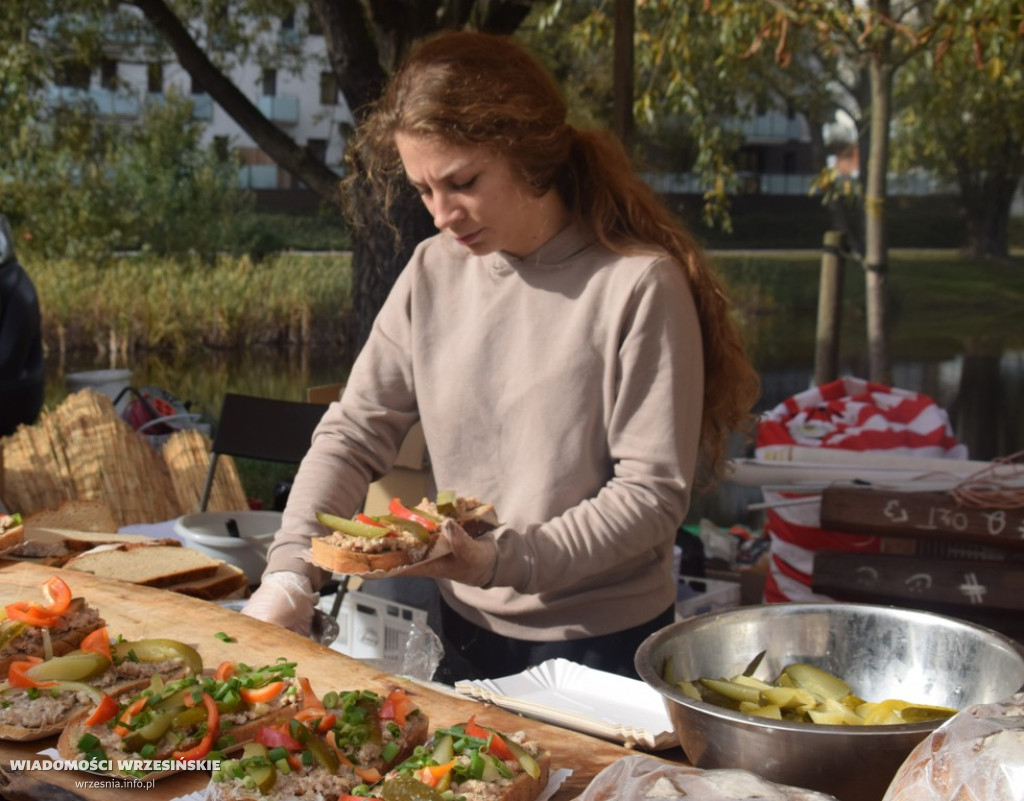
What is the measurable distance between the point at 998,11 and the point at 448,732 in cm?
494

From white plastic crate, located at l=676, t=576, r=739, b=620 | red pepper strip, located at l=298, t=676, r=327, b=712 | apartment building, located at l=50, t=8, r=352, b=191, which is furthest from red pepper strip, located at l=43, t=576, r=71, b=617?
apartment building, located at l=50, t=8, r=352, b=191

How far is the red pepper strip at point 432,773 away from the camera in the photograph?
1597 millimetres

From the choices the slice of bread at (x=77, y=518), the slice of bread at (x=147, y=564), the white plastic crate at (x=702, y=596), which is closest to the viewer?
the slice of bread at (x=147, y=564)

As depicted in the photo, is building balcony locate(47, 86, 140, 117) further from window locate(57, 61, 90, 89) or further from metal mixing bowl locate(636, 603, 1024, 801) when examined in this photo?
metal mixing bowl locate(636, 603, 1024, 801)

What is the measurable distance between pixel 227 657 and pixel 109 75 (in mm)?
7767

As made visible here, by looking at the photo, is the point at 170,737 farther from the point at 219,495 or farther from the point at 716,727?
the point at 219,495

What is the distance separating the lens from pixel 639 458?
2.34 metres

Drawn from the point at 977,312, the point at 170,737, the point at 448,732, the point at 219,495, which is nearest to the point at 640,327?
the point at 448,732

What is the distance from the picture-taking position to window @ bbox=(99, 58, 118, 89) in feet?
28.8

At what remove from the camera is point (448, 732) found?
174 cm

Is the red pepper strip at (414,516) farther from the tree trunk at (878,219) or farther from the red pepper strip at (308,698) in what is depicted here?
the tree trunk at (878,219)

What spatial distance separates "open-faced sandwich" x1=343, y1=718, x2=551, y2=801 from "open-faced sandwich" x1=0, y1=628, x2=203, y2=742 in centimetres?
53

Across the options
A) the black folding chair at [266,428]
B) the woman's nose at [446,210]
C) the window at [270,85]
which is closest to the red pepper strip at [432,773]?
the woman's nose at [446,210]

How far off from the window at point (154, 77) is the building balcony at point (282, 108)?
794 millimetres
